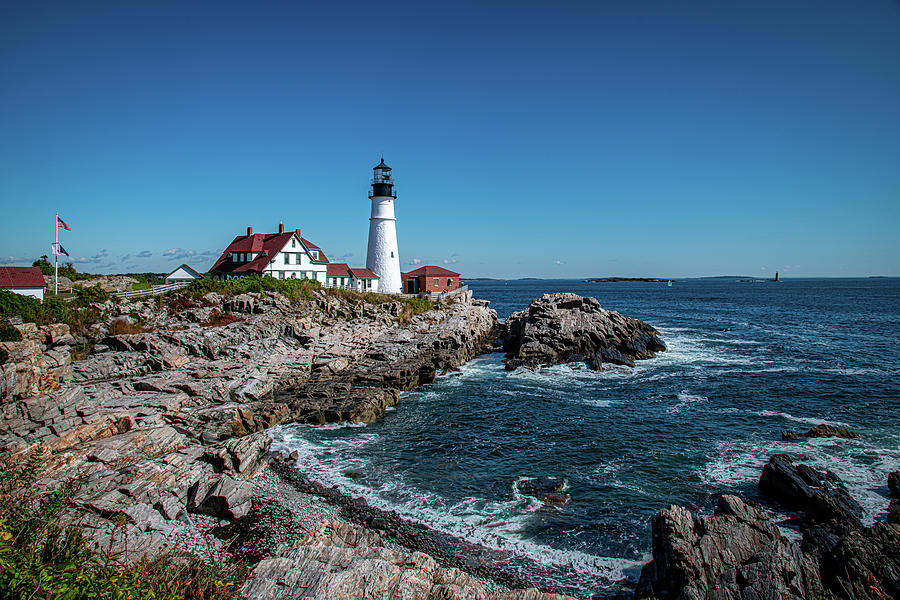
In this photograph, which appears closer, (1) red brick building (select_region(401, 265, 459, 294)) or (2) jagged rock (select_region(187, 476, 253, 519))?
(2) jagged rock (select_region(187, 476, 253, 519))

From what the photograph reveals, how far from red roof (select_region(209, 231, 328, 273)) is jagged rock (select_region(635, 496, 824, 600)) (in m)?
41.0

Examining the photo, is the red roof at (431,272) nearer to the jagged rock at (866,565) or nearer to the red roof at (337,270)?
the red roof at (337,270)

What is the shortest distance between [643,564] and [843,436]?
13935 millimetres

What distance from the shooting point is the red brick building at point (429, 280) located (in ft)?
188

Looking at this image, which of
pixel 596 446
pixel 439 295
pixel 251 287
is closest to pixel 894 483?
pixel 596 446

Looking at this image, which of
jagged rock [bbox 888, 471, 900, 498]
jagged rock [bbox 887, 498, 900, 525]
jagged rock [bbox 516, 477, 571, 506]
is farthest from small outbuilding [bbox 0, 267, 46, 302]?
jagged rock [bbox 888, 471, 900, 498]

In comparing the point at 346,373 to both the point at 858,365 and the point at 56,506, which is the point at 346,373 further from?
the point at 858,365

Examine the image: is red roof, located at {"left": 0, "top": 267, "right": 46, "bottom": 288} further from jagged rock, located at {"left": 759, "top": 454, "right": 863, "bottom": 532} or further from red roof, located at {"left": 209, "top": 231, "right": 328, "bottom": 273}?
jagged rock, located at {"left": 759, "top": 454, "right": 863, "bottom": 532}

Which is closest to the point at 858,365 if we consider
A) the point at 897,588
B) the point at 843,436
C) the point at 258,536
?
the point at 843,436

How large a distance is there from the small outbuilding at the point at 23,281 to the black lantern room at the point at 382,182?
91.9 feet

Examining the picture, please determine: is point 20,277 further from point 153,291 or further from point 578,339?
point 578,339

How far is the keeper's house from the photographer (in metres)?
44.9

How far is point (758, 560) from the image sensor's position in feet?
33.6

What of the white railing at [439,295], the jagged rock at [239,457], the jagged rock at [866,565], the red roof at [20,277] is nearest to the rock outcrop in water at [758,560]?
the jagged rock at [866,565]
